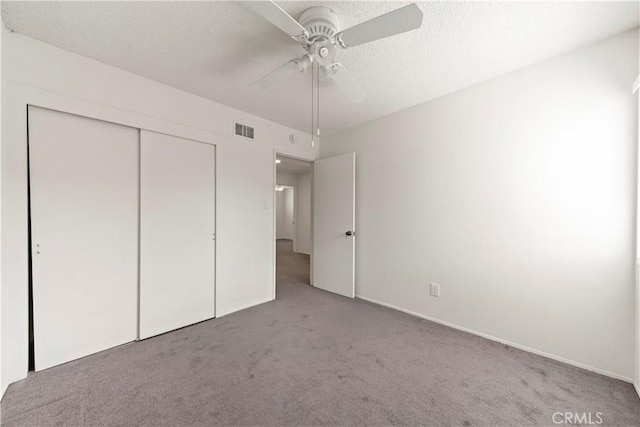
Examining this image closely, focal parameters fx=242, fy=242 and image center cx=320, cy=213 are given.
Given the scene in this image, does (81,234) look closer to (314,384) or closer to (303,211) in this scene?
(314,384)

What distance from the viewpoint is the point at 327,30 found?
1497mm

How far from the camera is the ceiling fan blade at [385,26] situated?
1.18 metres

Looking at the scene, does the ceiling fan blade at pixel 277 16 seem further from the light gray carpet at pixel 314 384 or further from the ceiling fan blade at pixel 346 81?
the light gray carpet at pixel 314 384

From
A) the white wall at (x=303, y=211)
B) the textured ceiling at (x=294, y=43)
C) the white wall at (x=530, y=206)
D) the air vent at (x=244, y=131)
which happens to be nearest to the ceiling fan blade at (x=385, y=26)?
the textured ceiling at (x=294, y=43)

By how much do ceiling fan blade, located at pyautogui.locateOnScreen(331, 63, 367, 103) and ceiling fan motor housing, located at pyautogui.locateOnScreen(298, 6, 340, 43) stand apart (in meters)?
0.23

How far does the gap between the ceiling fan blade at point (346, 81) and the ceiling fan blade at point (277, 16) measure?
0.39 metres

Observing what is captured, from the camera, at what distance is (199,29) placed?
166cm

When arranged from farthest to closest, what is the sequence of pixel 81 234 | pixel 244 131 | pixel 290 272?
pixel 290 272, pixel 244 131, pixel 81 234

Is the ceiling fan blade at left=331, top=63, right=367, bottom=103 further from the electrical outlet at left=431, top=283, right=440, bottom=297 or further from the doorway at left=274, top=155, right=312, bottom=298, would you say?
the doorway at left=274, top=155, right=312, bottom=298

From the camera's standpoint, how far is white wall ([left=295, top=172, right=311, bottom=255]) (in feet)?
23.3

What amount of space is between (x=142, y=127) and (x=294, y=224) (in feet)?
17.7

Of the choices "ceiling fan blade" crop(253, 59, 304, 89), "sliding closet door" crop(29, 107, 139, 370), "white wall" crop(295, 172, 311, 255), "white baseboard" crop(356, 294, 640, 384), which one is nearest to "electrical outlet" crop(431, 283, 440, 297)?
"white baseboard" crop(356, 294, 640, 384)

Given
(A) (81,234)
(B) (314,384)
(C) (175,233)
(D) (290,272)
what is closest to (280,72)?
(C) (175,233)

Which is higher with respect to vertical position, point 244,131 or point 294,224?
point 244,131
